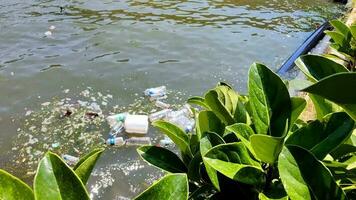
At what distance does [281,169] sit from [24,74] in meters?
6.41

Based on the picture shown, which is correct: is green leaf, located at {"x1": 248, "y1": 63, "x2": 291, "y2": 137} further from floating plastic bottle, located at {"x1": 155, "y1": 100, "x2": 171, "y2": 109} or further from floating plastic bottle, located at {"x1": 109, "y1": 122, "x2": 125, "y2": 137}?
floating plastic bottle, located at {"x1": 155, "y1": 100, "x2": 171, "y2": 109}

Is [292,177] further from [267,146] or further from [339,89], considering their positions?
[339,89]

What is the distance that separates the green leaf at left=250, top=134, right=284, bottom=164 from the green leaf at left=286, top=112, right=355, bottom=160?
10cm

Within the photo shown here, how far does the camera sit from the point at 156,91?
Answer: 6160 mm

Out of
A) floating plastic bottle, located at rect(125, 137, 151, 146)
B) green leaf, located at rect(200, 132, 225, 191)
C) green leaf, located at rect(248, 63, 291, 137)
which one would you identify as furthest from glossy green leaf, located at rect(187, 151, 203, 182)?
floating plastic bottle, located at rect(125, 137, 151, 146)

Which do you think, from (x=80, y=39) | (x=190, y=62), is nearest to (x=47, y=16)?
(x=80, y=39)

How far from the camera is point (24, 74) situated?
21.7 ft

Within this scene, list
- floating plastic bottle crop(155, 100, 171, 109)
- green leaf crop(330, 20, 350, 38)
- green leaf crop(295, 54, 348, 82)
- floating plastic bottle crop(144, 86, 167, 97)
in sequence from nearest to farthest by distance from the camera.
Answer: green leaf crop(295, 54, 348, 82) < green leaf crop(330, 20, 350, 38) < floating plastic bottle crop(155, 100, 171, 109) < floating plastic bottle crop(144, 86, 167, 97)

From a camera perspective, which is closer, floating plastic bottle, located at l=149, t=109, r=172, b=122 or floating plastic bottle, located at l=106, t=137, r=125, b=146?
floating plastic bottle, located at l=106, t=137, r=125, b=146

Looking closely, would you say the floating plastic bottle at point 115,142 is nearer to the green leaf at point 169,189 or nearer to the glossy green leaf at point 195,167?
the glossy green leaf at point 195,167

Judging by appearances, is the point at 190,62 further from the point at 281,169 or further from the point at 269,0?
the point at 281,169

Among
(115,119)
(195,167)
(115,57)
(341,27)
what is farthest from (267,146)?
(115,57)

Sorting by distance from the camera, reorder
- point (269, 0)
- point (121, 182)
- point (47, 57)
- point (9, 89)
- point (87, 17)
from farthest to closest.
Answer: point (269, 0) → point (87, 17) → point (47, 57) → point (9, 89) → point (121, 182)

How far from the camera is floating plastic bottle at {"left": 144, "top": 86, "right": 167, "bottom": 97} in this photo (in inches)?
240
